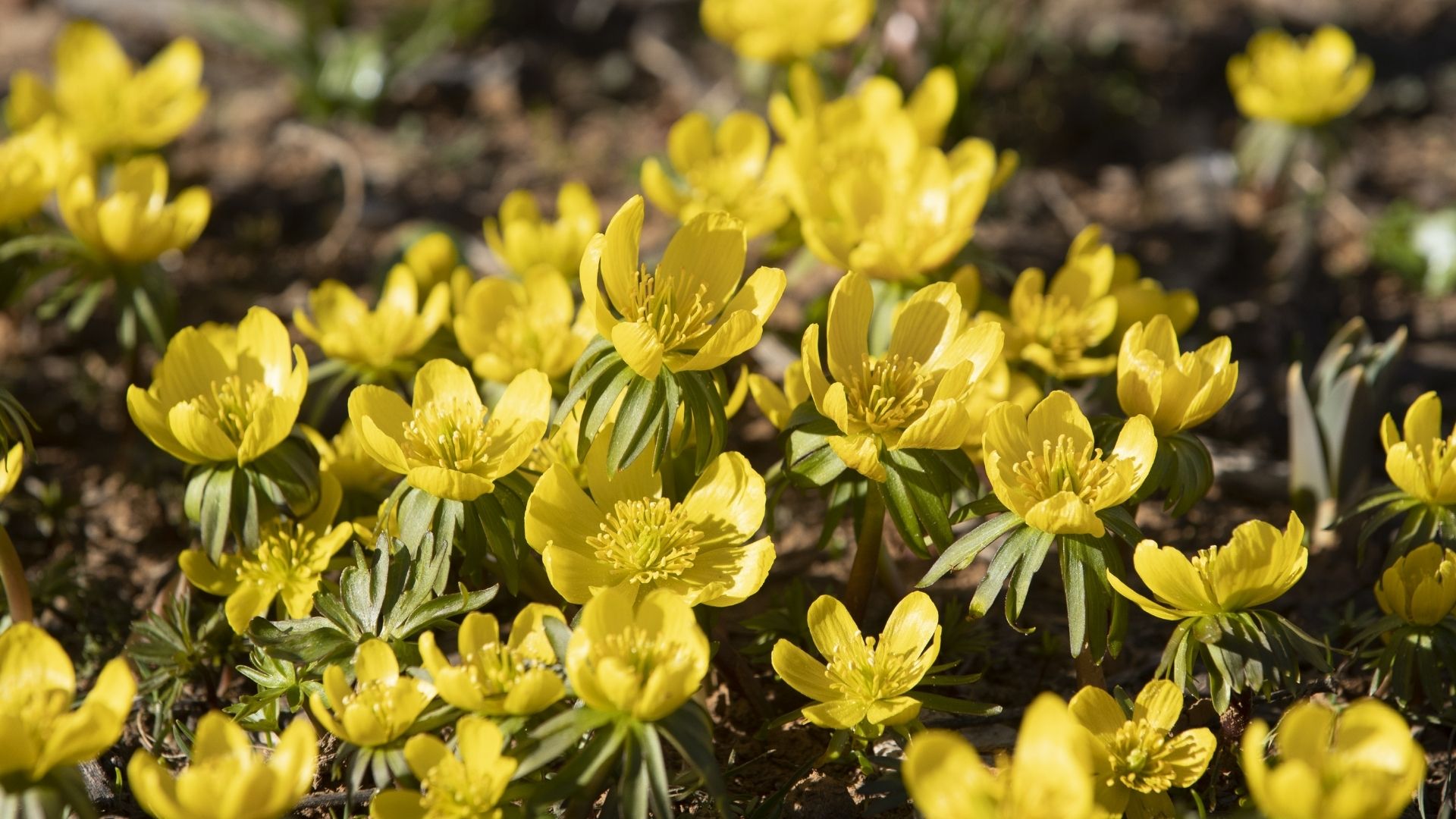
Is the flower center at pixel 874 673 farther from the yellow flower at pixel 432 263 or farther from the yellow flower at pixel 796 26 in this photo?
the yellow flower at pixel 796 26

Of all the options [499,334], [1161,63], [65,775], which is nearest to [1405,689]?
[499,334]

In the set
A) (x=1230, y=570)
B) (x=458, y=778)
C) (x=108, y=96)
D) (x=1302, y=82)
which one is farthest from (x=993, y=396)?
(x=108, y=96)

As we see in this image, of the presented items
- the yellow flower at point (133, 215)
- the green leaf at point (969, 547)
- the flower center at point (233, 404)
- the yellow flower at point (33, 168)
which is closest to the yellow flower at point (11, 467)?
the flower center at point (233, 404)

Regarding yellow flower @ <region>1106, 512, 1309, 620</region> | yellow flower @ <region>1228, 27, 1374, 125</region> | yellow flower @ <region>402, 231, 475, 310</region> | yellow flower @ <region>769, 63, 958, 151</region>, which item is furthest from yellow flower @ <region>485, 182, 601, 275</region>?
yellow flower @ <region>1228, 27, 1374, 125</region>

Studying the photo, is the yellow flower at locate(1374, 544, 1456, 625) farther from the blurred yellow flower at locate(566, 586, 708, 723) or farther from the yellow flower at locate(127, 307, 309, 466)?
the yellow flower at locate(127, 307, 309, 466)

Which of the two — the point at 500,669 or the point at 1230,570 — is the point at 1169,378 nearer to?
the point at 1230,570

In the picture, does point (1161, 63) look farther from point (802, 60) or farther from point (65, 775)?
point (65, 775)
